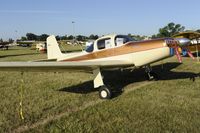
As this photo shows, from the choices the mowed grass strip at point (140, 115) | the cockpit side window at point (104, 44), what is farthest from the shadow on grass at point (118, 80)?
the cockpit side window at point (104, 44)

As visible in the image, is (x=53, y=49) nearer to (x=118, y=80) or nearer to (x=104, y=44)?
(x=118, y=80)

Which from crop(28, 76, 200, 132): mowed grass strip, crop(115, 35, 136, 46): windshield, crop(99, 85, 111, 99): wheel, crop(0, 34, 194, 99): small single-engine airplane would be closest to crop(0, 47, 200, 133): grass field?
crop(28, 76, 200, 132): mowed grass strip

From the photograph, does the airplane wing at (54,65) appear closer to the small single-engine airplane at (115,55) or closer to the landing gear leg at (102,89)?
the small single-engine airplane at (115,55)

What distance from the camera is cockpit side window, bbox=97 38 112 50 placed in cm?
1020

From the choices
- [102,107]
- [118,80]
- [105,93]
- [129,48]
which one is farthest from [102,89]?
[118,80]

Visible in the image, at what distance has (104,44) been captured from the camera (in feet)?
34.0

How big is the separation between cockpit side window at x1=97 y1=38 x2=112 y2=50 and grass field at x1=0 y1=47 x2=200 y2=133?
1.62 metres

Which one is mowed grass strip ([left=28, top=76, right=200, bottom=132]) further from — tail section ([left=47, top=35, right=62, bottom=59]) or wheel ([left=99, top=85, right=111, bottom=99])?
tail section ([left=47, top=35, right=62, bottom=59])

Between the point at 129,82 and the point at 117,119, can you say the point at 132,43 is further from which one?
the point at 117,119

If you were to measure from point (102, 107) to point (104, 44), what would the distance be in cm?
349

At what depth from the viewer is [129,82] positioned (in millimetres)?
11328

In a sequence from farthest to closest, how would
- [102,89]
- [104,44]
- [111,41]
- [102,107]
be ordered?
[104,44] → [111,41] → [102,89] → [102,107]

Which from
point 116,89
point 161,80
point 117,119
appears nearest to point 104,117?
point 117,119

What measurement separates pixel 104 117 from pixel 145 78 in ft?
19.3
